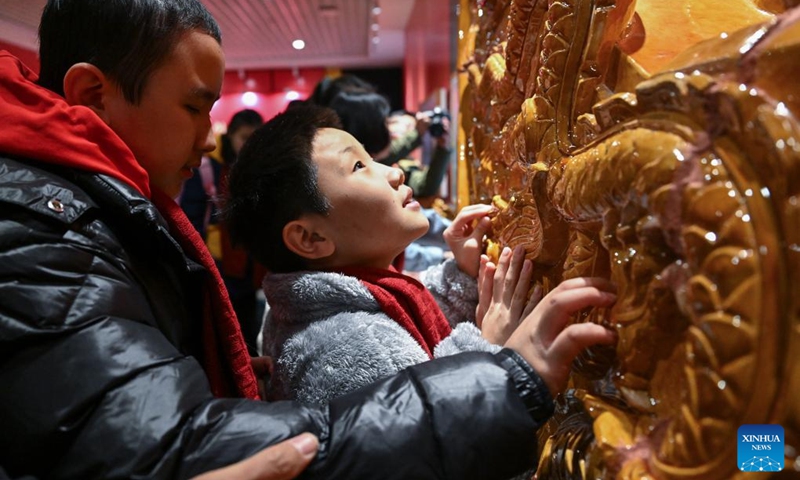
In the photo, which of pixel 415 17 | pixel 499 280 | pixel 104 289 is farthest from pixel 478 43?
pixel 415 17

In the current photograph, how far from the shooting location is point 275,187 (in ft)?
3.17

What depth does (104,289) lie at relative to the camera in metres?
0.64

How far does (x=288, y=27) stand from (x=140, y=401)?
2431 millimetres

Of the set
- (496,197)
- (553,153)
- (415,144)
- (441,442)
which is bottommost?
(415,144)

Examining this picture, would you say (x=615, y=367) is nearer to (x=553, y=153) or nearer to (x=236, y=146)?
(x=553, y=153)

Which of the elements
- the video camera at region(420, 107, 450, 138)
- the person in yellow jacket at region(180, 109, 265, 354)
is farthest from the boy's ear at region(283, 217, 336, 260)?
the video camera at region(420, 107, 450, 138)

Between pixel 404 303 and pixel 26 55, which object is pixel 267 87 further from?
pixel 404 303

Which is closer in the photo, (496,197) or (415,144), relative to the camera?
(496,197)

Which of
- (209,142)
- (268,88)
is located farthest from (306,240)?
(268,88)

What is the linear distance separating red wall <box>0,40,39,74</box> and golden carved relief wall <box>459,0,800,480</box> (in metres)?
0.74

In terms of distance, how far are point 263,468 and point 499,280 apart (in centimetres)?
43

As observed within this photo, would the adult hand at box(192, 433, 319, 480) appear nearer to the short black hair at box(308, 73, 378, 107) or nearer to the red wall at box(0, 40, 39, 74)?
the red wall at box(0, 40, 39, 74)

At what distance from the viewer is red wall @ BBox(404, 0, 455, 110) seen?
13.1 ft

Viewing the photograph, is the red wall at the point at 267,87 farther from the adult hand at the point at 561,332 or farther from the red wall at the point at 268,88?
the adult hand at the point at 561,332
